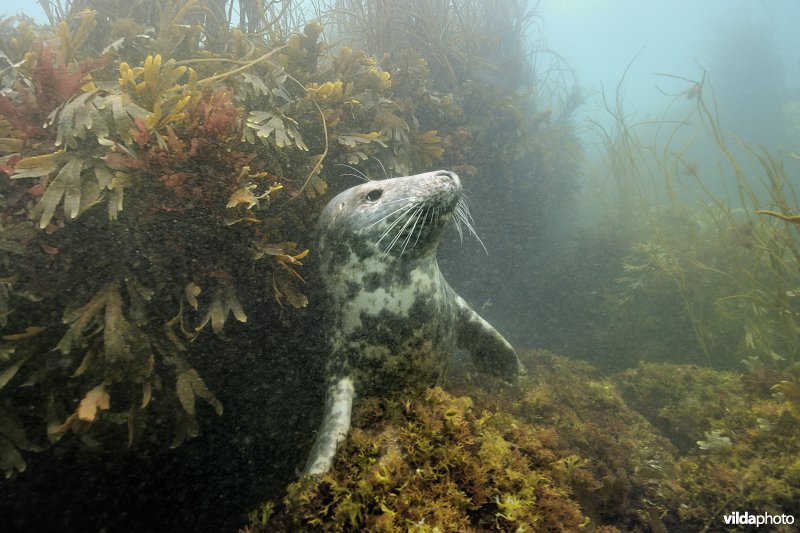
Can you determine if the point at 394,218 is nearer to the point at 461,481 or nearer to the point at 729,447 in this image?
the point at 461,481

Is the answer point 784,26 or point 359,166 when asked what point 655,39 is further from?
point 359,166

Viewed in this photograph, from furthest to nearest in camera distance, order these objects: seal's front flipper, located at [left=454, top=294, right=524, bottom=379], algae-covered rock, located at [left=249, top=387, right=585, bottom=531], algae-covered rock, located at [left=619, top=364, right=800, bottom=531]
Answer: seal's front flipper, located at [left=454, top=294, right=524, bottom=379]
algae-covered rock, located at [left=619, top=364, right=800, bottom=531]
algae-covered rock, located at [left=249, top=387, right=585, bottom=531]

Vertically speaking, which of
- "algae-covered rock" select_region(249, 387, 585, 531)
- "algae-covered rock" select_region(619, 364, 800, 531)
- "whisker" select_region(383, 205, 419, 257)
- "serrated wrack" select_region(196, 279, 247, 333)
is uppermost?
"whisker" select_region(383, 205, 419, 257)

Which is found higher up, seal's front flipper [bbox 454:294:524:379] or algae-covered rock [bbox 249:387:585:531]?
algae-covered rock [bbox 249:387:585:531]

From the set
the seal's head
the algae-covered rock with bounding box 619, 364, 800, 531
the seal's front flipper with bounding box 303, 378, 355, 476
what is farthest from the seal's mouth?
the algae-covered rock with bounding box 619, 364, 800, 531

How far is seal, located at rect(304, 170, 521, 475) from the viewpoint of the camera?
2.46 m

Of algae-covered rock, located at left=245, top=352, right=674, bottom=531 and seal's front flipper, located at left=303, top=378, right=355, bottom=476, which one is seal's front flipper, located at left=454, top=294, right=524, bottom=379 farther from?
seal's front flipper, located at left=303, top=378, right=355, bottom=476

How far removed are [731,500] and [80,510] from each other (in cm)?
410

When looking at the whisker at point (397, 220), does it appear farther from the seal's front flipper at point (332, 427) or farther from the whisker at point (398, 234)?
the seal's front flipper at point (332, 427)

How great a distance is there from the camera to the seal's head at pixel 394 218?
239cm

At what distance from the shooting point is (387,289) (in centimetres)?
261

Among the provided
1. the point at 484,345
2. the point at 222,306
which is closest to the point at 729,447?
the point at 484,345

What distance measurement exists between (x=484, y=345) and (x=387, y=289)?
1241mm

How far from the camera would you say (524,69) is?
866 cm
